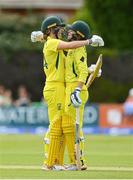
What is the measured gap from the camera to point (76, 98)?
44.3ft

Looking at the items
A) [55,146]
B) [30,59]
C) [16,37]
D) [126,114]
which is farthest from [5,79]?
[55,146]

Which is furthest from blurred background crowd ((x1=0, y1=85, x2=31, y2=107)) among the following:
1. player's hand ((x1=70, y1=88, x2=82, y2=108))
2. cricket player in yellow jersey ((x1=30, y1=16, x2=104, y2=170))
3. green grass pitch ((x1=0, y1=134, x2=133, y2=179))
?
player's hand ((x1=70, y1=88, x2=82, y2=108))

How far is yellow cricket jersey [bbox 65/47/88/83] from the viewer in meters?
13.8

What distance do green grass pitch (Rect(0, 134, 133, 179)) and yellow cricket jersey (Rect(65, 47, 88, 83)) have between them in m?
1.32

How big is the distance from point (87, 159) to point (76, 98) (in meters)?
3.24

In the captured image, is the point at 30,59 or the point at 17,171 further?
the point at 30,59

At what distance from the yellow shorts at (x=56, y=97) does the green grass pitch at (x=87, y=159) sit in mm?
867

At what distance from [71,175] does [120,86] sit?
63.2 ft

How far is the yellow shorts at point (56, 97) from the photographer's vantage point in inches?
548

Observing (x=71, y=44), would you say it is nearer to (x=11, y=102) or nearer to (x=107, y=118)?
(x=107, y=118)

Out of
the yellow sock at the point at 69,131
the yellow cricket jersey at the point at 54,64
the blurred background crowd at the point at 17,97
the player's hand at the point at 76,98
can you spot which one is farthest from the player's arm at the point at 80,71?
the blurred background crowd at the point at 17,97

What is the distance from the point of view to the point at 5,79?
32625 millimetres

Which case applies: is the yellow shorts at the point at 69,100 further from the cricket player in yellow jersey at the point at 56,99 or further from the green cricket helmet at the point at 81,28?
the green cricket helmet at the point at 81,28

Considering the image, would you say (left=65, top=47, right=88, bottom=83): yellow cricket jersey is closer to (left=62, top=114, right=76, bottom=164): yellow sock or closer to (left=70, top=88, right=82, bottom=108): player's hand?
(left=70, top=88, right=82, bottom=108): player's hand
